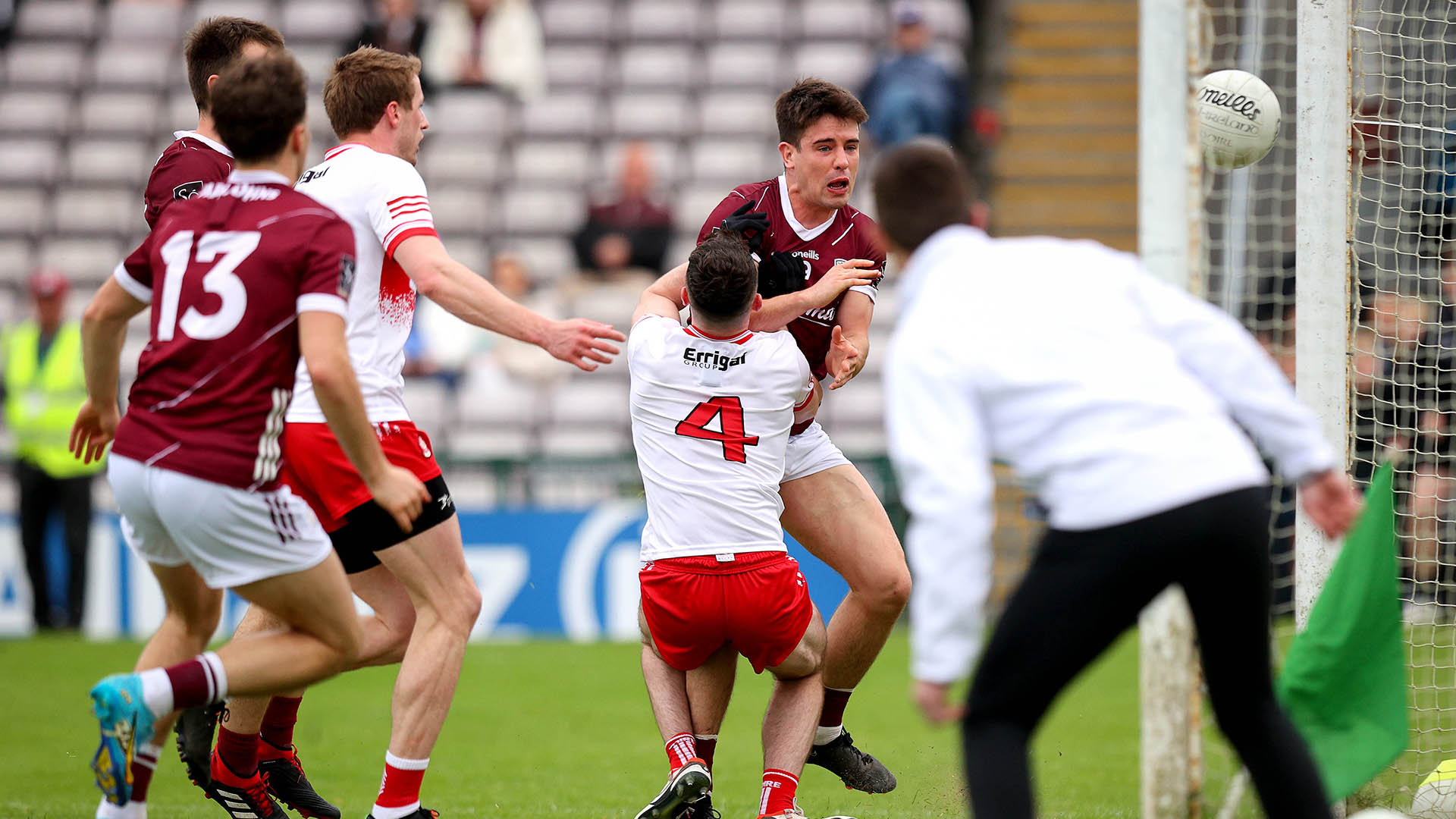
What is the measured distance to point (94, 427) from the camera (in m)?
4.82

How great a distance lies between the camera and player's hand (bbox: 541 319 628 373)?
4.38 metres

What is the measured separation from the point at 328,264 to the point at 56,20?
15.5 meters

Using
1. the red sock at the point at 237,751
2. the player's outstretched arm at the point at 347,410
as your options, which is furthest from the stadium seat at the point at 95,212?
the player's outstretched arm at the point at 347,410

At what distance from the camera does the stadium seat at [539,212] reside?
614 inches

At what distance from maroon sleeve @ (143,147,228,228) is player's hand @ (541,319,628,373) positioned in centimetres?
135

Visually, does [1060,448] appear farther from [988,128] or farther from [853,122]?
[988,128]

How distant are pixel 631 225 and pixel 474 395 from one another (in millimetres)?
2296

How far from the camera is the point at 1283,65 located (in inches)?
268

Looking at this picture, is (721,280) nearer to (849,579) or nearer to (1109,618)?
(849,579)

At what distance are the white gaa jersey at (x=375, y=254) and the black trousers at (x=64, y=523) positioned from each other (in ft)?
26.0

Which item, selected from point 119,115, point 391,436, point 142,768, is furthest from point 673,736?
point 119,115

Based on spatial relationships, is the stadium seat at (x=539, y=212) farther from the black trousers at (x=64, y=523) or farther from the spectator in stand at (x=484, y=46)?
the black trousers at (x=64, y=523)

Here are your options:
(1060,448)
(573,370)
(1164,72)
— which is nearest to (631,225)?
(573,370)

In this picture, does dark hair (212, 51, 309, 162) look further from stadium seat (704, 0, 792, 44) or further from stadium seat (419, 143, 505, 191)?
stadium seat (704, 0, 792, 44)
